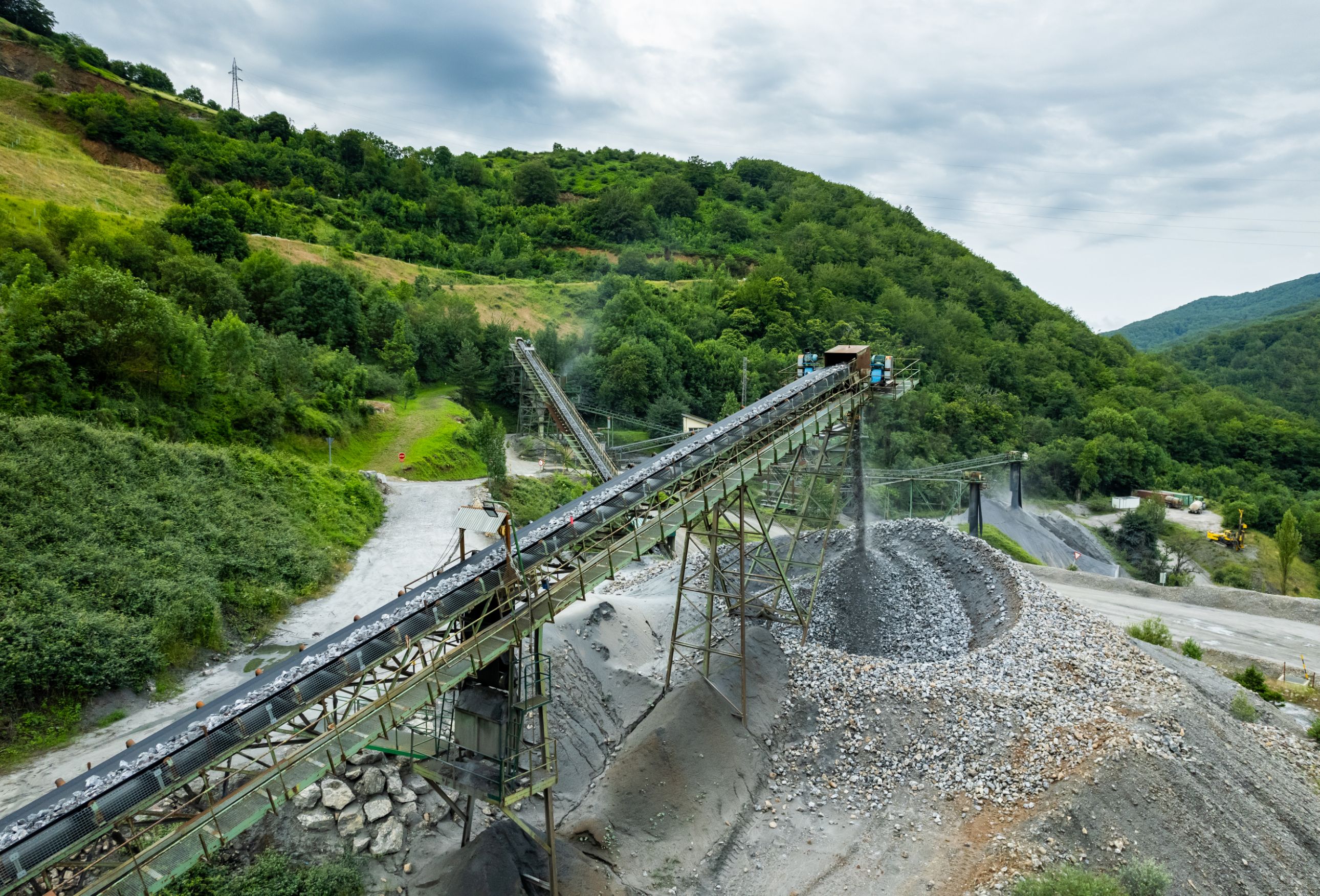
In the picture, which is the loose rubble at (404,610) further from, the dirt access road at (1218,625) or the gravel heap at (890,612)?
the dirt access road at (1218,625)

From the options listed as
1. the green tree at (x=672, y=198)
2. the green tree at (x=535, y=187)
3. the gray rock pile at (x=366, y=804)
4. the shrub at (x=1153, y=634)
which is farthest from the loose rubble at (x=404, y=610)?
the green tree at (x=535, y=187)

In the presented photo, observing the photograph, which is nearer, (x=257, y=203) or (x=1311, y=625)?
(x=1311, y=625)

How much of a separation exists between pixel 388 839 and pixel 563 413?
24.7m

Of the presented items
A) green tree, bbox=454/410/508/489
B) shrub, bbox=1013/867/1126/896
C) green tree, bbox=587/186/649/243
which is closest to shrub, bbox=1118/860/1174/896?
shrub, bbox=1013/867/1126/896

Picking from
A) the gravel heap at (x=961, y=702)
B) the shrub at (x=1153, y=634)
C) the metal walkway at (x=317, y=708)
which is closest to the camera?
the metal walkway at (x=317, y=708)

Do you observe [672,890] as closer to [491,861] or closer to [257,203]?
[491,861]

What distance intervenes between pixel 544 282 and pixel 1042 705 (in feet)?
170

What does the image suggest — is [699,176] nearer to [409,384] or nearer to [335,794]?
[409,384]

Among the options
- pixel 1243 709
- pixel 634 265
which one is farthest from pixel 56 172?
pixel 1243 709

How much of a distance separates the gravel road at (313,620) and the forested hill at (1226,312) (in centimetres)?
17274

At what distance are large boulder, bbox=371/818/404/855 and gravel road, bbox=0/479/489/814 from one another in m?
4.72

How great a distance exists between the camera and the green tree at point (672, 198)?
85.5 meters

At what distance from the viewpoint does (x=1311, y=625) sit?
26859 millimetres

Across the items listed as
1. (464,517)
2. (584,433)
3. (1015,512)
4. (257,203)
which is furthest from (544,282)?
(464,517)
